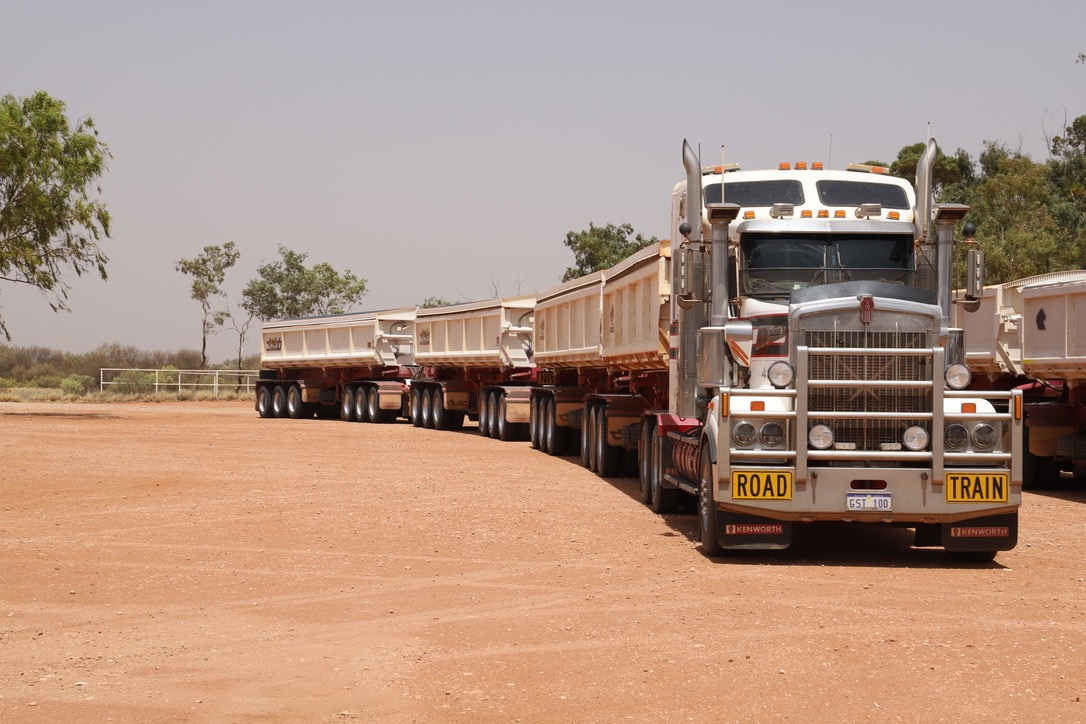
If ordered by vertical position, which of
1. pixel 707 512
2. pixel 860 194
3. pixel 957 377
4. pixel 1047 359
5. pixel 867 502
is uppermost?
pixel 860 194

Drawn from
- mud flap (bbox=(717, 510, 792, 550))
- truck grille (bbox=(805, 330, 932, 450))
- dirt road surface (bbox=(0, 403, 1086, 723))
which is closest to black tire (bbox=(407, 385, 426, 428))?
dirt road surface (bbox=(0, 403, 1086, 723))

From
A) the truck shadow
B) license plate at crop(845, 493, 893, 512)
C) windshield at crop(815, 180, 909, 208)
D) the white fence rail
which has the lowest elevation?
the truck shadow

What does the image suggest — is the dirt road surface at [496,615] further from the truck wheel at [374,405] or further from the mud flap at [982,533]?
the truck wheel at [374,405]

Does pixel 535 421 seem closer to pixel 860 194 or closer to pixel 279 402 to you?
pixel 860 194

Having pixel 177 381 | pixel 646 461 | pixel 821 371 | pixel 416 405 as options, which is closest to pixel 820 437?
pixel 821 371

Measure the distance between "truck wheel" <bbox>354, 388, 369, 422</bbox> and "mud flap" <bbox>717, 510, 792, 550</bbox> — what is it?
30.6 meters

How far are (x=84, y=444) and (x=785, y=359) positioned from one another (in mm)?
18635

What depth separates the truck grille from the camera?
11.5 metres

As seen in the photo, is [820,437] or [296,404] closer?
[820,437]

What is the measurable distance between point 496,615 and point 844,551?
182 inches

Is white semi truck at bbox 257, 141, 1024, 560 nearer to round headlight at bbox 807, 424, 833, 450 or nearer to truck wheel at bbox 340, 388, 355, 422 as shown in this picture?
round headlight at bbox 807, 424, 833, 450

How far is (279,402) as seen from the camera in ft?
155

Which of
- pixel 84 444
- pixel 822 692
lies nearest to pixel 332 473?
pixel 84 444

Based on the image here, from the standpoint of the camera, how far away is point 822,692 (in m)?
7.11
